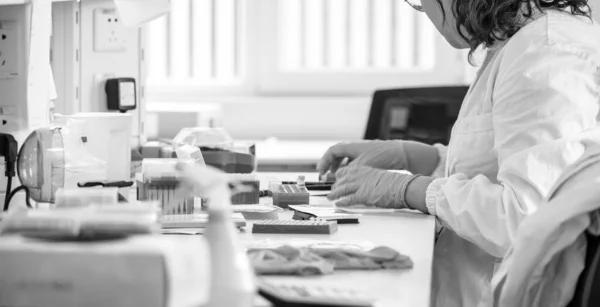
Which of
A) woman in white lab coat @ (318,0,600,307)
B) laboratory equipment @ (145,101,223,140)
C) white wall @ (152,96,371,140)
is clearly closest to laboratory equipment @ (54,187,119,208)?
woman in white lab coat @ (318,0,600,307)

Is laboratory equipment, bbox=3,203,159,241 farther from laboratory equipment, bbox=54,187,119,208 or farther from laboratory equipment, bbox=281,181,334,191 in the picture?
laboratory equipment, bbox=281,181,334,191

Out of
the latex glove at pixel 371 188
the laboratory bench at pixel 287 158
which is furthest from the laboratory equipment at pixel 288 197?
the laboratory bench at pixel 287 158

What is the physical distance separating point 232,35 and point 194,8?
0.65 ft

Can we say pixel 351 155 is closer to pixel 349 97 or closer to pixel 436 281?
pixel 436 281

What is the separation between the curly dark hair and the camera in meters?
1.73

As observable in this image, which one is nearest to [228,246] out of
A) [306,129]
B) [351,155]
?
[351,155]

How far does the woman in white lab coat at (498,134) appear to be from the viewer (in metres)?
1.53

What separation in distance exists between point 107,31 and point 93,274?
5.54 ft

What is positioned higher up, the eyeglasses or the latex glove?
the eyeglasses

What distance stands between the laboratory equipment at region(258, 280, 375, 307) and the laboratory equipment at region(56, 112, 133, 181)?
101 centimetres

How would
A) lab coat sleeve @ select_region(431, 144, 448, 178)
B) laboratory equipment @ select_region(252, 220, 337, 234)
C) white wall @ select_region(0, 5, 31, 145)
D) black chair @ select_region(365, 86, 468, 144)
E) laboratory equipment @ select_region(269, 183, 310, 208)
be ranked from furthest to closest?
black chair @ select_region(365, 86, 468, 144) < lab coat sleeve @ select_region(431, 144, 448, 178) < laboratory equipment @ select_region(269, 183, 310, 208) < white wall @ select_region(0, 5, 31, 145) < laboratory equipment @ select_region(252, 220, 337, 234)

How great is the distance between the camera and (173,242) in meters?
0.82

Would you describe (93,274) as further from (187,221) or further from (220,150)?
(220,150)

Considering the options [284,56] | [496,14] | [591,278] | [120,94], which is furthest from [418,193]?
[284,56]
